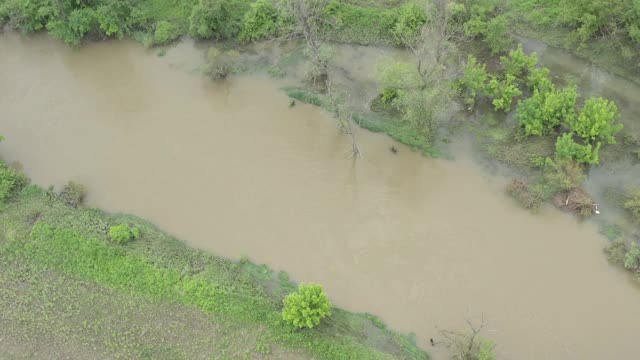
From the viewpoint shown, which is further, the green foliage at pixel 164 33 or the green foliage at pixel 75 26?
the green foliage at pixel 164 33

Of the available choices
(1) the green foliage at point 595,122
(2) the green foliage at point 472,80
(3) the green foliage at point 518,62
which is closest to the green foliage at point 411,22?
(2) the green foliage at point 472,80

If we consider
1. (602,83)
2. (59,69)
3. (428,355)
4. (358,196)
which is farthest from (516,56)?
(59,69)

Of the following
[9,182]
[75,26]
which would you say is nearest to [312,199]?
[9,182]

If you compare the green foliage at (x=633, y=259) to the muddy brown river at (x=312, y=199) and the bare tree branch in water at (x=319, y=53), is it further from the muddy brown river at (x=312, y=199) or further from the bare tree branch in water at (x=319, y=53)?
the bare tree branch in water at (x=319, y=53)

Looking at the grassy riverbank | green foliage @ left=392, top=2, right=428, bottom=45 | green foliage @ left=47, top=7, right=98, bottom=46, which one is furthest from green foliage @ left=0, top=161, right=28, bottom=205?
green foliage @ left=392, top=2, right=428, bottom=45

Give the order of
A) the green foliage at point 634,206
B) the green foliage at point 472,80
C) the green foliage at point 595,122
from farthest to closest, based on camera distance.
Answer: the green foliage at point 472,80 → the green foliage at point 595,122 → the green foliage at point 634,206

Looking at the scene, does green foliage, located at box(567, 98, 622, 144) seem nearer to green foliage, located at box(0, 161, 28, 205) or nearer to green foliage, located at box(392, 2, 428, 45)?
green foliage, located at box(392, 2, 428, 45)

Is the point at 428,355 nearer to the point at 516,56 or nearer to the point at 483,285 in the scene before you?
the point at 483,285
